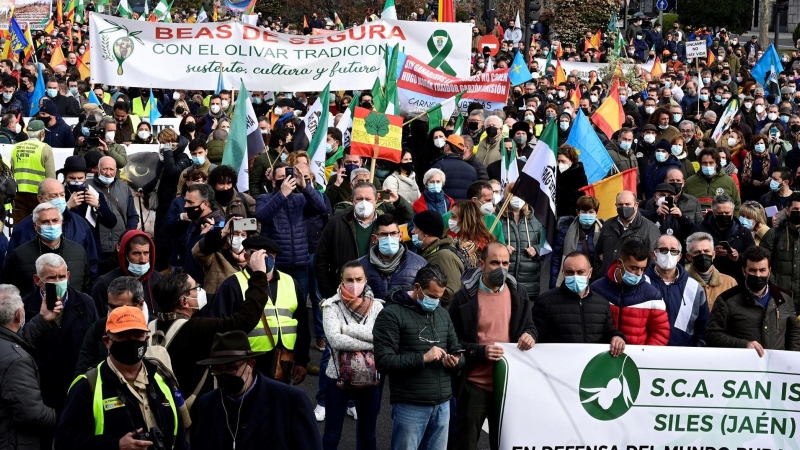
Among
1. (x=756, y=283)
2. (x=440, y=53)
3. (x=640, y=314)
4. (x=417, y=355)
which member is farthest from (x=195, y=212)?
(x=440, y=53)

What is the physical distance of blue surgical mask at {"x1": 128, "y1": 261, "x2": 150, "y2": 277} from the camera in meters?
7.37

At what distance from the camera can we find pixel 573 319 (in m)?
7.33

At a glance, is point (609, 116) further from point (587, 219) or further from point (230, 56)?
point (587, 219)

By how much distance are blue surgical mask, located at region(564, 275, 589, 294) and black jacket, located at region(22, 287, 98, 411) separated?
275cm

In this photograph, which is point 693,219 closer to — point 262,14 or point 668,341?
point 668,341

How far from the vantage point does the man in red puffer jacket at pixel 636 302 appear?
7.61 metres

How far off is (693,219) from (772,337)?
135 inches

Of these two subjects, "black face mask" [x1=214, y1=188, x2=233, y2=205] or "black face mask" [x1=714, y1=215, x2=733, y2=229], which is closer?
"black face mask" [x1=214, y1=188, x2=233, y2=205]

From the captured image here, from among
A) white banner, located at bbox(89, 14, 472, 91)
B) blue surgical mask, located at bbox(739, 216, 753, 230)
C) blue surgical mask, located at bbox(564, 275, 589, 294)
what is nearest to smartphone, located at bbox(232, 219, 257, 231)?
blue surgical mask, located at bbox(564, 275, 589, 294)

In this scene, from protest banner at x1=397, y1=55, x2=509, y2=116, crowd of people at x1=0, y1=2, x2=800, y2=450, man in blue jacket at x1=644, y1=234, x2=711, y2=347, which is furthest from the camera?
protest banner at x1=397, y1=55, x2=509, y2=116

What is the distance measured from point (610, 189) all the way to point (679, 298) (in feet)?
9.73

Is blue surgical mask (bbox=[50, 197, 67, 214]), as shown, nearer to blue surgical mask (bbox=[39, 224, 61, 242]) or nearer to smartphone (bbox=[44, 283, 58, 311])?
blue surgical mask (bbox=[39, 224, 61, 242])

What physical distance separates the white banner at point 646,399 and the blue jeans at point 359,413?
0.79m

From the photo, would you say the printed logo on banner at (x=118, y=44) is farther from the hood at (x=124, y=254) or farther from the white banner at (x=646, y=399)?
the white banner at (x=646, y=399)
